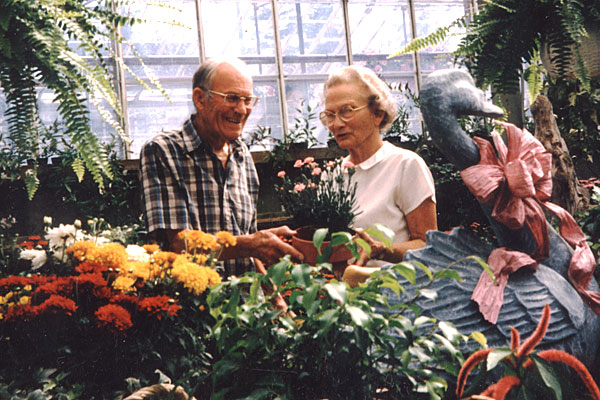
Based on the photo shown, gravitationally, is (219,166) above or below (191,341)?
above

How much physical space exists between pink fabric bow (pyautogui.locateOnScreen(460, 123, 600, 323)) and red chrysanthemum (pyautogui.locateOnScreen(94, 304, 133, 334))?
0.72 m

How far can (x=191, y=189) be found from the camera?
6.00 feet

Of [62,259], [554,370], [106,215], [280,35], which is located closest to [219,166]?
[62,259]

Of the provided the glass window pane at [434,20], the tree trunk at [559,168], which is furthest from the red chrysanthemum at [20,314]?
the glass window pane at [434,20]

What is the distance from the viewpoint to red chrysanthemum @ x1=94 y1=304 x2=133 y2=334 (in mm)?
1013

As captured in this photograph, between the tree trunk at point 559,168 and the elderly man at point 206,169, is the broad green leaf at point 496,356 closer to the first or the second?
the elderly man at point 206,169

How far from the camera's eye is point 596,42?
4.77 ft

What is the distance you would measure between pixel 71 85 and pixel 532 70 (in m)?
0.97

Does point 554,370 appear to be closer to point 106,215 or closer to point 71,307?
point 71,307

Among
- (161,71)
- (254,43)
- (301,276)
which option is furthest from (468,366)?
(254,43)

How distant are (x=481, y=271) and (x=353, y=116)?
83cm

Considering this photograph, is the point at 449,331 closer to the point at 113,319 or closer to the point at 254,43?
the point at 113,319

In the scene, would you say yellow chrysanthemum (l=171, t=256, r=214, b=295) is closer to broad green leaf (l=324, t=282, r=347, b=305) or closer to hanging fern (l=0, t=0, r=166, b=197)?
hanging fern (l=0, t=0, r=166, b=197)

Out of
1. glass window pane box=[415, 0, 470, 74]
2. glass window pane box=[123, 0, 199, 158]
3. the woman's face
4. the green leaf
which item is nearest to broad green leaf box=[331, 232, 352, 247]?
the green leaf
